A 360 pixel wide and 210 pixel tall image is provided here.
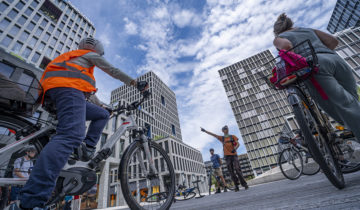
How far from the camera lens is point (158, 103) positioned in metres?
60.3

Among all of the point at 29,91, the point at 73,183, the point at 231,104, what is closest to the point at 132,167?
the point at 73,183

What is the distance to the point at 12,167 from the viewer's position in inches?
55.9

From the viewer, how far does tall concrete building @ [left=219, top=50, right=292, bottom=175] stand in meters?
38.8

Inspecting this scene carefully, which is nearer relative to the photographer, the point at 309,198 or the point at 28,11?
the point at 309,198

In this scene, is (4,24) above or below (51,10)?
below

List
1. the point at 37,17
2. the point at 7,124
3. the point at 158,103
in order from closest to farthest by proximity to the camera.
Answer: the point at 7,124, the point at 37,17, the point at 158,103

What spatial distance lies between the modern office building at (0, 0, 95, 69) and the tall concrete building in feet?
155

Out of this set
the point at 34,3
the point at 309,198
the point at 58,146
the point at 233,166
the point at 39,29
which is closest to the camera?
the point at 309,198

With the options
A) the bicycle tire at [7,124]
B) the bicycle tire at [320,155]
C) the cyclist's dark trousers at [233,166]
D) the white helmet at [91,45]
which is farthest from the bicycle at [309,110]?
the cyclist's dark trousers at [233,166]

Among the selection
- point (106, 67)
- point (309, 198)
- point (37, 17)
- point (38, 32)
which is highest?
point (37, 17)

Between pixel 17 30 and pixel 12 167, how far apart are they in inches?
1485

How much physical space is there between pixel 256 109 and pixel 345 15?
116 ft

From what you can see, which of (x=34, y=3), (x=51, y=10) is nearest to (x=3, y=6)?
(x=34, y=3)

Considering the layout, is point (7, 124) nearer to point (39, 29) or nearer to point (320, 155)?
point (320, 155)
